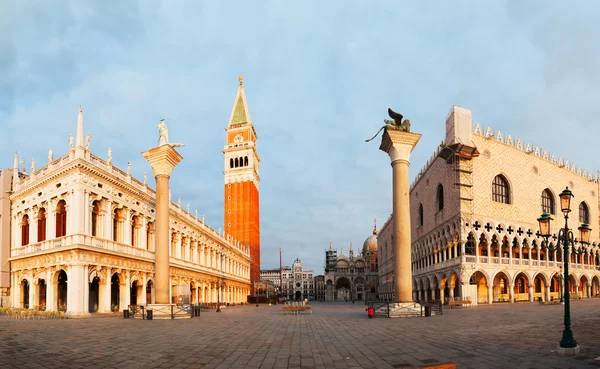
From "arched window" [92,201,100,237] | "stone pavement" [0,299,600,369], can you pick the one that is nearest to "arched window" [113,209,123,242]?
"arched window" [92,201,100,237]

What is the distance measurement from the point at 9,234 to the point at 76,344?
29.8 metres

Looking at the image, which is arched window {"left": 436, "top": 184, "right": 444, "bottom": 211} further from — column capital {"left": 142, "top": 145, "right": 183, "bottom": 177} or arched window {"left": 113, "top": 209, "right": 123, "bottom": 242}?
arched window {"left": 113, "top": 209, "right": 123, "bottom": 242}

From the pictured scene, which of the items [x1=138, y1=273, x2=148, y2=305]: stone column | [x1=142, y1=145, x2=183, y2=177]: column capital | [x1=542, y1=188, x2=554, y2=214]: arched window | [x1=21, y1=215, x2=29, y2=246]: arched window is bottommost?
[x1=138, y1=273, x2=148, y2=305]: stone column

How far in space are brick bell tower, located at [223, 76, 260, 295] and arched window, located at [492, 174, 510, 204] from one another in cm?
5545

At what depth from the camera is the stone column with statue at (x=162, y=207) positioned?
1147 inches

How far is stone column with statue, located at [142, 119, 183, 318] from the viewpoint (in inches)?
1147

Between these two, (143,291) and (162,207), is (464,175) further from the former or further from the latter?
(143,291)

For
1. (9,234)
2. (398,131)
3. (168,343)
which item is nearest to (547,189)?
(398,131)

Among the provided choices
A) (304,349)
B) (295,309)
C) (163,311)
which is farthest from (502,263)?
(304,349)

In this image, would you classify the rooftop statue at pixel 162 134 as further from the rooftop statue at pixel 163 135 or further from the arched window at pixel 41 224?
the arched window at pixel 41 224

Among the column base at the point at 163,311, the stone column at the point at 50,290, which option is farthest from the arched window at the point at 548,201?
the stone column at the point at 50,290

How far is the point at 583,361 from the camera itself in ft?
33.6

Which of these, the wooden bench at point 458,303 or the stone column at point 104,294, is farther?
the wooden bench at point 458,303

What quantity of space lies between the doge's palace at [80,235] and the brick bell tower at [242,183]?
53.4 meters
